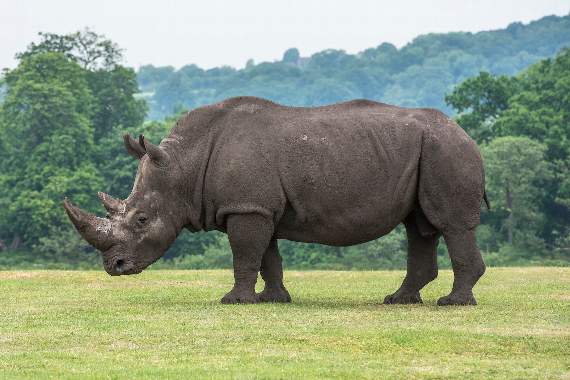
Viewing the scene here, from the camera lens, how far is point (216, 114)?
63.3 feet

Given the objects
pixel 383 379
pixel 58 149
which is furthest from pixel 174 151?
pixel 58 149

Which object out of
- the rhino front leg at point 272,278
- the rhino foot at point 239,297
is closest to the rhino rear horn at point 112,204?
the rhino foot at point 239,297

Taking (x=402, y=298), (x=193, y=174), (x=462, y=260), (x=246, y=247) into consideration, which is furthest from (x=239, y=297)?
(x=462, y=260)

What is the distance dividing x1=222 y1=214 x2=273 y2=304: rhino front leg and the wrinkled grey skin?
14 millimetres

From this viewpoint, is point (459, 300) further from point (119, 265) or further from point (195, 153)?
point (119, 265)

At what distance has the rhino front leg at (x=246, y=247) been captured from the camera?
18.4m

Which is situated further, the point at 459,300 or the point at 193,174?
the point at 193,174

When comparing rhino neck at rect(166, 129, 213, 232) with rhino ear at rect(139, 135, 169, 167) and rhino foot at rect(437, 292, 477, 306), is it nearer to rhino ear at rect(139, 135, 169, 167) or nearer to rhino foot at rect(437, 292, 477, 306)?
rhino ear at rect(139, 135, 169, 167)

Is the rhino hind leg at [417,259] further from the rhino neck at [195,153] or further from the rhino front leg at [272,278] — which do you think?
the rhino neck at [195,153]

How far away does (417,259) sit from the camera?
19562mm

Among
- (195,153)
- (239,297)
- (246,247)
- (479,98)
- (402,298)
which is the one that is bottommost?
(479,98)

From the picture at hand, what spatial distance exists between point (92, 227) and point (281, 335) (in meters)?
4.62

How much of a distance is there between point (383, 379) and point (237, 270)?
6.81 meters

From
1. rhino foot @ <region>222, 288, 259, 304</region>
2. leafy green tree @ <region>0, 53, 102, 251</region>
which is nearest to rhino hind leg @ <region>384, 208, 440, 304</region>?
rhino foot @ <region>222, 288, 259, 304</region>
